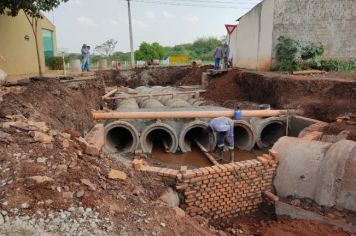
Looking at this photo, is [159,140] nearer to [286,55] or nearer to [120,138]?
[120,138]

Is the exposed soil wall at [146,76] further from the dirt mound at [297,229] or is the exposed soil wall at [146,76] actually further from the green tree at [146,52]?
the green tree at [146,52]

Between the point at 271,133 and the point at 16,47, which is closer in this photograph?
the point at 271,133

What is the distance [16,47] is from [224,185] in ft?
40.6

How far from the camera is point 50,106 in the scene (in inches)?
224

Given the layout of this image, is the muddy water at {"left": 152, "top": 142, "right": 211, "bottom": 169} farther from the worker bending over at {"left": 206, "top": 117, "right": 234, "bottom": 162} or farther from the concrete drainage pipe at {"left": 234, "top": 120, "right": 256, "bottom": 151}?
the concrete drainage pipe at {"left": 234, "top": 120, "right": 256, "bottom": 151}

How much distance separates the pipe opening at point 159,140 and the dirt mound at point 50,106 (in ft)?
6.10

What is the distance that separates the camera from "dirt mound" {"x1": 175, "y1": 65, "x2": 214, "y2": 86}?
56.3ft

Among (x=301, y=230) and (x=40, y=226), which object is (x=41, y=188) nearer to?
(x=40, y=226)

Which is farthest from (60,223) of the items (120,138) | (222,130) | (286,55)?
(286,55)

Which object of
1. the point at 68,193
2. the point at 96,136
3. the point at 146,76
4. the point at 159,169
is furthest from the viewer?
the point at 146,76

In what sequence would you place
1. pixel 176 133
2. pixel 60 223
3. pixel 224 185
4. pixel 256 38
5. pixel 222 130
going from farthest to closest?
1. pixel 256 38
2. pixel 176 133
3. pixel 222 130
4. pixel 224 185
5. pixel 60 223

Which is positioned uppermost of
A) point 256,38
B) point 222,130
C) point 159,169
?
point 256,38

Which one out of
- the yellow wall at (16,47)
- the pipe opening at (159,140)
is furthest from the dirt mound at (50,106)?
the yellow wall at (16,47)

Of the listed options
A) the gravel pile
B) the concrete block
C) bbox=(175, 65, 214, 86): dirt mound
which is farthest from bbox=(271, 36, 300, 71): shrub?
the gravel pile
